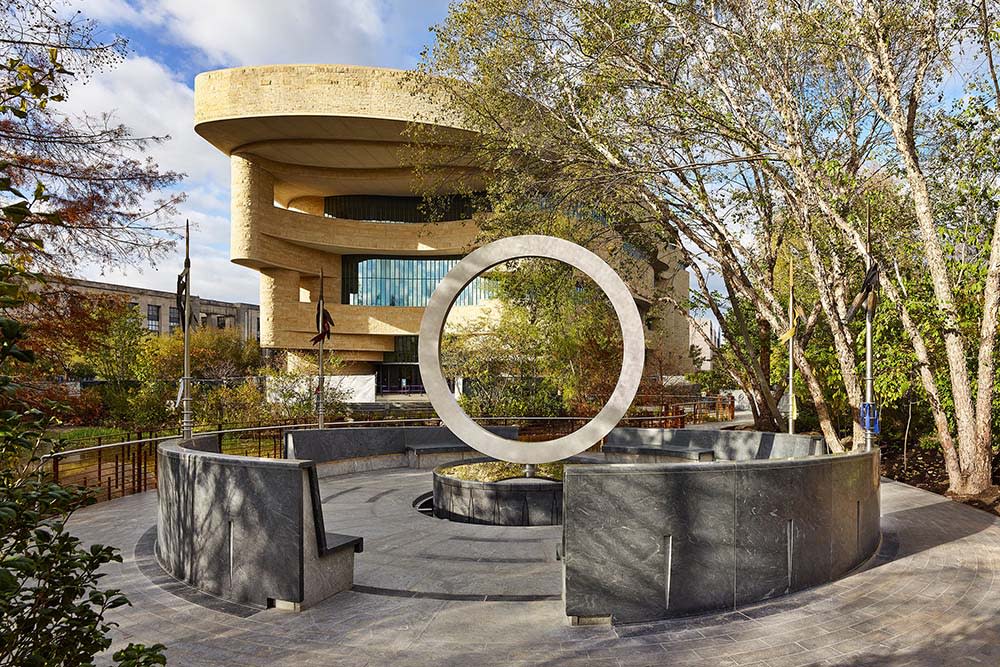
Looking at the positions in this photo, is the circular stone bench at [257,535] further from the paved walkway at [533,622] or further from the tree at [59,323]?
Result: the tree at [59,323]

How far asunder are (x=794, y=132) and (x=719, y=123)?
1.46m

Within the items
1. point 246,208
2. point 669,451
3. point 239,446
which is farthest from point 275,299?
point 669,451

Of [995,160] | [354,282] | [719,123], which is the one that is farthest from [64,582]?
[354,282]

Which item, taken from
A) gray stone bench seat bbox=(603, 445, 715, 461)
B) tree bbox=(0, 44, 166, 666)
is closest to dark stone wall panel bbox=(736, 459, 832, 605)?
tree bbox=(0, 44, 166, 666)

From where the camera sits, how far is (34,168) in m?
10.5

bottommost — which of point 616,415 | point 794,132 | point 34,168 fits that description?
point 616,415

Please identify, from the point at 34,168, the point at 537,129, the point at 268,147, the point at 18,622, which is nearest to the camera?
the point at 18,622

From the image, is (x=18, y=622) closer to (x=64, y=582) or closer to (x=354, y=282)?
(x=64, y=582)

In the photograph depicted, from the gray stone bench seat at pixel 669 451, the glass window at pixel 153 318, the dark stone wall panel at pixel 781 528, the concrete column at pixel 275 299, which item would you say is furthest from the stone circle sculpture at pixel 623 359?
the glass window at pixel 153 318

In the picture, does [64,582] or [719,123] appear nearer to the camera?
[64,582]

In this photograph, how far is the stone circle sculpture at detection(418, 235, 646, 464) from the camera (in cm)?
938

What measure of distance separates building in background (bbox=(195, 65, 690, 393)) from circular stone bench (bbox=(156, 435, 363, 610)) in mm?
26111

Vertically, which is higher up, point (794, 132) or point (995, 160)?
point (794, 132)

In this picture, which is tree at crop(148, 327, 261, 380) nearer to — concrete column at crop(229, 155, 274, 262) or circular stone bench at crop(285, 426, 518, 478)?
concrete column at crop(229, 155, 274, 262)
